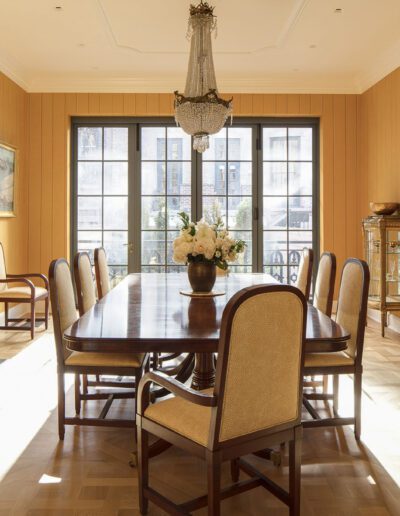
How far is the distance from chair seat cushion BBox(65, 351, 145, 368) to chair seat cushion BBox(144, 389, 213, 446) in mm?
686

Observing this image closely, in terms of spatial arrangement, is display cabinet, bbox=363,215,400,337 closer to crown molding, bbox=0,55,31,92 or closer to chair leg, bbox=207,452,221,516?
chair leg, bbox=207,452,221,516

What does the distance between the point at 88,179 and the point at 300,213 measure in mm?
2883

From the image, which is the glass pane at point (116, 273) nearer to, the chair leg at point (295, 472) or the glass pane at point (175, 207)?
the glass pane at point (175, 207)

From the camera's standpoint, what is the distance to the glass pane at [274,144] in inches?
275

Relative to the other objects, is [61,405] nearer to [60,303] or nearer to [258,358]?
[60,303]

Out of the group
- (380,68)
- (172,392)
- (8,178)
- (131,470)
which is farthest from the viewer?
(8,178)

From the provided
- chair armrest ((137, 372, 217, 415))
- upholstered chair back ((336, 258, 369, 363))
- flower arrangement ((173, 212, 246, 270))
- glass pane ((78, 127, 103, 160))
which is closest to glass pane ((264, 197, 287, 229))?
glass pane ((78, 127, 103, 160))

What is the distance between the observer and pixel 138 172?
6957mm

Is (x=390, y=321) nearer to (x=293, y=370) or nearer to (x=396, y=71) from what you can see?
(x=396, y=71)

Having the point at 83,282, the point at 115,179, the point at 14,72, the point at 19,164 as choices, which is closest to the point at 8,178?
the point at 19,164

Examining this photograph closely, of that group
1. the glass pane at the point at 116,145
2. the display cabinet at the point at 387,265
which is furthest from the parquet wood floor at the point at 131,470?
the glass pane at the point at 116,145

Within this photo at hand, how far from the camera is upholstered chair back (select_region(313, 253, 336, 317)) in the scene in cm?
322

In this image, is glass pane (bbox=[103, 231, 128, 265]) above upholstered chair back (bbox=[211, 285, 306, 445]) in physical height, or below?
above

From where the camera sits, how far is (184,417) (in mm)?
1896
